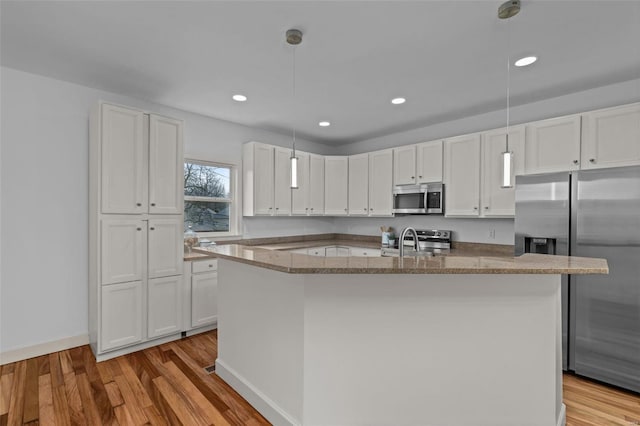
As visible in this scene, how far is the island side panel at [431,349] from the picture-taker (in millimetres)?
1715

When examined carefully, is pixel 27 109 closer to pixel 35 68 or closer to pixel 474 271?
pixel 35 68

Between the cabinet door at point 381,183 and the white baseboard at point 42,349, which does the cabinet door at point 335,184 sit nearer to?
the cabinet door at point 381,183

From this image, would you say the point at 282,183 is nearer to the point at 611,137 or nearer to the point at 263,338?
the point at 263,338

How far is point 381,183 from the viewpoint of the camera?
15.0 ft

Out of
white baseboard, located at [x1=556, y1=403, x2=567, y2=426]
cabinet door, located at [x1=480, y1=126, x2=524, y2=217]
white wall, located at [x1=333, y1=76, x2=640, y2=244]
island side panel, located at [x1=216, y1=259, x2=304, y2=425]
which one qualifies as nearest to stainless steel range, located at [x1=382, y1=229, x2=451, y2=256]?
white wall, located at [x1=333, y1=76, x2=640, y2=244]

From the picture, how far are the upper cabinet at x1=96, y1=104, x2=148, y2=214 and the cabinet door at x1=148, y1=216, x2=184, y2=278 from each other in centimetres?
24

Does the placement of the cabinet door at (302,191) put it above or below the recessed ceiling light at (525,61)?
below

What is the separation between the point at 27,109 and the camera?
2820 millimetres

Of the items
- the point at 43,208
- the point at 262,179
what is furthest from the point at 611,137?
the point at 43,208

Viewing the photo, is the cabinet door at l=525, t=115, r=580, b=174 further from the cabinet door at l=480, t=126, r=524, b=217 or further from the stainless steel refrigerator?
the stainless steel refrigerator

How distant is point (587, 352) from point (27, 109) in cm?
537

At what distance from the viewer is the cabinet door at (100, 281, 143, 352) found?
2857 mm

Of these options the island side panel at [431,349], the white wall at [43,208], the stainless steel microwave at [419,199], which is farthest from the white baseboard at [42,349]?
the stainless steel microwave at [419,199]

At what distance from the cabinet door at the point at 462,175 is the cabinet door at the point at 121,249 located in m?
3.51
